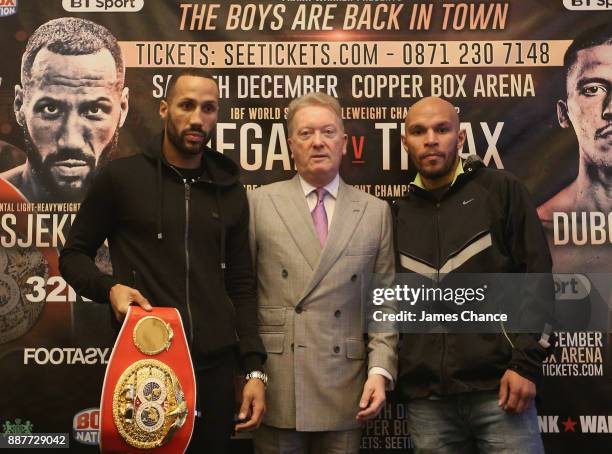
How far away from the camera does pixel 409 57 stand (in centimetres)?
319

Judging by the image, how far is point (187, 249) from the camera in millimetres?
2287

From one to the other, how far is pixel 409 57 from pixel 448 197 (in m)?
0.84

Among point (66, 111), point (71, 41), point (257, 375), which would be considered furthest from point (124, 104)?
point (257, 375)

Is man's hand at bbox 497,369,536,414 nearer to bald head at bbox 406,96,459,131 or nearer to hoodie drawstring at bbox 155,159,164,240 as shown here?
bald head at bbox 406,96,459,131

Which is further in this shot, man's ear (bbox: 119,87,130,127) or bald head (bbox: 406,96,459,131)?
man's ear (bbox: 119,87,130,127)

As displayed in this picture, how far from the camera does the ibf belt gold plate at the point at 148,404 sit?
2.04 metres

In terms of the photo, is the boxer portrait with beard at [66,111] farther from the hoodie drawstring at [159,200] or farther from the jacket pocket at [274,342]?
the jacket pocket at [274,342]

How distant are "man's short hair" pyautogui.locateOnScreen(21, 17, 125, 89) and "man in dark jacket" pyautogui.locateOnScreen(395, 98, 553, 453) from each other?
1401 mm

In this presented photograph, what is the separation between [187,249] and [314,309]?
21.4 inches

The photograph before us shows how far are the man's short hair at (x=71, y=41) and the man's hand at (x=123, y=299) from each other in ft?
4.51

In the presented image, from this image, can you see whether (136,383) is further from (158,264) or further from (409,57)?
(409,57)

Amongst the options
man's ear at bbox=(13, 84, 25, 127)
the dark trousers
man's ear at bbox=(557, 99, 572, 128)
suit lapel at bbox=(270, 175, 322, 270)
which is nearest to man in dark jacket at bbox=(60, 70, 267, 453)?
the dark trousers

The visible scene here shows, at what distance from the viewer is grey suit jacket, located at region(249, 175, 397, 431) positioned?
2.51 m

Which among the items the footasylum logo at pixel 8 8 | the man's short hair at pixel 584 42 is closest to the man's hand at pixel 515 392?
the man's short hair at pixel 584 42
